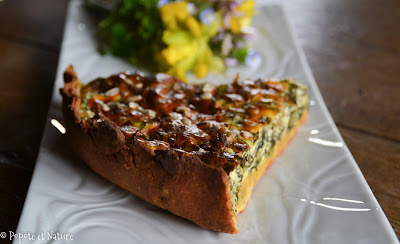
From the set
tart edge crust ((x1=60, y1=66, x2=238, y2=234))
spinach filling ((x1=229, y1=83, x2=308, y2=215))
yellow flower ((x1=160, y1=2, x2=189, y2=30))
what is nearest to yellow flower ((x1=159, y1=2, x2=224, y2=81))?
yellow flower ((x1=160, y1=2, x2=189, y2=30))

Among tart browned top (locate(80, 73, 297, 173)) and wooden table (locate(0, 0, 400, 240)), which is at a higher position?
tart browned top (locate(80, 73, 297, 173))

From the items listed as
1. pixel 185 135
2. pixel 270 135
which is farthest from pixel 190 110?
pixel 270 135

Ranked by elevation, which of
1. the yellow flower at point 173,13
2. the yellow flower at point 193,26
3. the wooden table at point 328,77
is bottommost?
the wooden table at point 328,77

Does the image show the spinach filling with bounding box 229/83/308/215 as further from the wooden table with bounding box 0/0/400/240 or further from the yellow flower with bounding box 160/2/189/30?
the yellow flower with bounding box 160/2/189/30

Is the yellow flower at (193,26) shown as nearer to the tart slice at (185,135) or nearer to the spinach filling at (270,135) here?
the tart slice at (185,135)

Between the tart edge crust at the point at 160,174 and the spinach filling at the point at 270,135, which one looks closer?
the tart edge crust at the point at 160,174

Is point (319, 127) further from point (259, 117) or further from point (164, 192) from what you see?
point (164, 192)

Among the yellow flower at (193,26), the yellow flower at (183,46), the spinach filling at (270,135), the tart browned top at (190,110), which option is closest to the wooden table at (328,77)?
the spinach filling at (270,135)

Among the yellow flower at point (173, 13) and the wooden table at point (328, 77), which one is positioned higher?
the yellow flower at point (173, 13)
